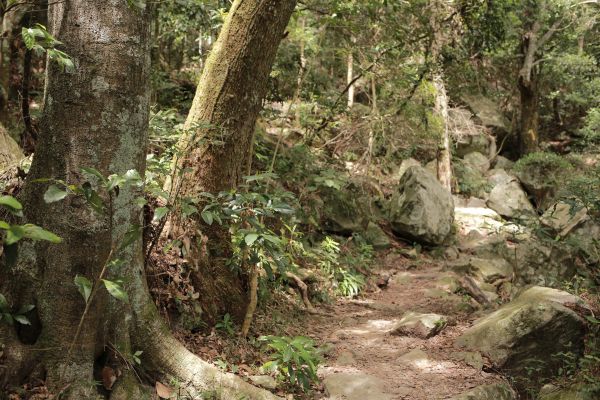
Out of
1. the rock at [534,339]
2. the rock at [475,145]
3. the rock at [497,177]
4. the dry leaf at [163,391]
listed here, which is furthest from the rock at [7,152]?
the rock at [475,145]

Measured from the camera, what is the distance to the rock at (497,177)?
16.5 m

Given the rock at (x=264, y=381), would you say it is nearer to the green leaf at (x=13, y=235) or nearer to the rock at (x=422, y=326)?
the rock at (x=422, y=326)

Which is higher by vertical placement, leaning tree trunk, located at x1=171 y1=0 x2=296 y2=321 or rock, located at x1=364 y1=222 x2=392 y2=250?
leaning tree trunk, located at x1=171 y1=0 x2=296 y2=321

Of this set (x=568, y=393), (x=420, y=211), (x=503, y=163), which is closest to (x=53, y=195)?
(x=568, y=393)

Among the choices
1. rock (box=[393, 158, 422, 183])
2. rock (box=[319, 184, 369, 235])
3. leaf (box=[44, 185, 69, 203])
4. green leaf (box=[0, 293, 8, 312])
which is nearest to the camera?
leaf (box=[44, 185, 69, 203])

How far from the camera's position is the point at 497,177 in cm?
1702

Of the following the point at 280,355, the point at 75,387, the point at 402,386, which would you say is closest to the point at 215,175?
the point at 280,355

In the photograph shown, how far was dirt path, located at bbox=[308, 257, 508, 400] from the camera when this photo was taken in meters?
4.01

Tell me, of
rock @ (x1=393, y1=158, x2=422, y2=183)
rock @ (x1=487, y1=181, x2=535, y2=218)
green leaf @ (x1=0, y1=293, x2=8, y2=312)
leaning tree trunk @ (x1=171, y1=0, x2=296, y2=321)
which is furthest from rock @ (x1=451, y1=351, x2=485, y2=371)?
rock @ (x1=487, y1=181, x2=535, y2=218)

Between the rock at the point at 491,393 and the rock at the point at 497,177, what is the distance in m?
13.3

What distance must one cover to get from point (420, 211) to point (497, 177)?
832cm

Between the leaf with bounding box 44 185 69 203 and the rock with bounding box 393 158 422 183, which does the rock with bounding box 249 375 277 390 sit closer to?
the leaf with bounding box 44 185 69 203

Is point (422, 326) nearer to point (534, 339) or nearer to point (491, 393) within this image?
point (534, 339)

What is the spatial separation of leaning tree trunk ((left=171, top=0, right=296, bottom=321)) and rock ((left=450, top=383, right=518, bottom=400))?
2180mm
